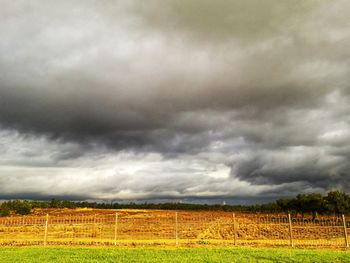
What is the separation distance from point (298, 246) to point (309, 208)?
40.6 meters

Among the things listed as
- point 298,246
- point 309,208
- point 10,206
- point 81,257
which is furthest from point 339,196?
point 10,206

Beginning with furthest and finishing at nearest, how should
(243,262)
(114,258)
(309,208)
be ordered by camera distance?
(309,208) → (114,258) → (243,262)

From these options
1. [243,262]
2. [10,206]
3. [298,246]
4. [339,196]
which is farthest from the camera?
[10,206]

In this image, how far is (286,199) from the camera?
260ft

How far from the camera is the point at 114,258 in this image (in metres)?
20.4

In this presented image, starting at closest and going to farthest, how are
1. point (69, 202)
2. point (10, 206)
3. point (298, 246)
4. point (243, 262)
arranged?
point (243, 262), point (298, 246), point (10, 206), point (69, 202)

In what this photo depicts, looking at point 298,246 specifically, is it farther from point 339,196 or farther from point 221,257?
point 339,196

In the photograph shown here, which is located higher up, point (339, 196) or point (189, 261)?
point (339, 196)

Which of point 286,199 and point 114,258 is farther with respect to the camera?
point 286,199

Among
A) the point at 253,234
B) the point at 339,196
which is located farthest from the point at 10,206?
the point at 339,196

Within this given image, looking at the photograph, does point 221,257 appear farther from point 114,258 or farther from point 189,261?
point 114,258

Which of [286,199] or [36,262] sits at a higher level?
[286,199]

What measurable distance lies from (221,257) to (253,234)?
83.6 feet

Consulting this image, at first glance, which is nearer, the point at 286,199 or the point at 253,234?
the point at 253,234
